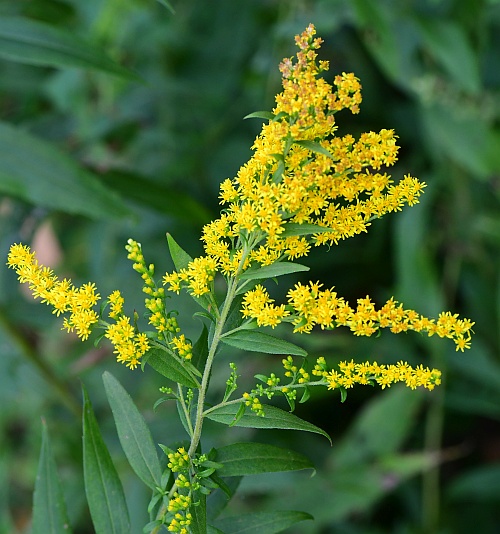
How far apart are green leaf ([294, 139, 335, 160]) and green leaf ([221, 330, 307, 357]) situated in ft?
0.89

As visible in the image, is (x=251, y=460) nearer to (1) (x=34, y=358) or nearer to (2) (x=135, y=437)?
(2) (x=135, y=437)

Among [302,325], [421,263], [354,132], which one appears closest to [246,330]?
[302,325]

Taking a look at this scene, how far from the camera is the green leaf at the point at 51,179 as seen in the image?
1938 mm

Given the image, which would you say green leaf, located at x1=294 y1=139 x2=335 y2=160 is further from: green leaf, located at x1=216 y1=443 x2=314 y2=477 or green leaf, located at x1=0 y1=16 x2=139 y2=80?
green leaf, located at x1=0 y1=16 x2=139 y2=80

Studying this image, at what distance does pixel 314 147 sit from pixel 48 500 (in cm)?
86

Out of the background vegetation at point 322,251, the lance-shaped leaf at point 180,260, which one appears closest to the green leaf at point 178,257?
the lance-shaped leaf at point 180,260

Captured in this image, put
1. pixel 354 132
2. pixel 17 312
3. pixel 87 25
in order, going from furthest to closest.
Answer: pixel 354 132 → pixel 87 25 → pixel 17 312

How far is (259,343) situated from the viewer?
1.09 m

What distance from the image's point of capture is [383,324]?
109 cm

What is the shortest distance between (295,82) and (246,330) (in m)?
0.36

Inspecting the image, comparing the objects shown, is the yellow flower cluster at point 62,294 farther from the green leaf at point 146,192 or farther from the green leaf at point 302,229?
the green leaf at point 146,192

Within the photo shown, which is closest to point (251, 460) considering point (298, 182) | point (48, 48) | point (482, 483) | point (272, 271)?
point (272, 271)

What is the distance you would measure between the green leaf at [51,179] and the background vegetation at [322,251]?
1.23 ft

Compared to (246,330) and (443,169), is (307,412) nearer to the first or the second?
(443,169)
